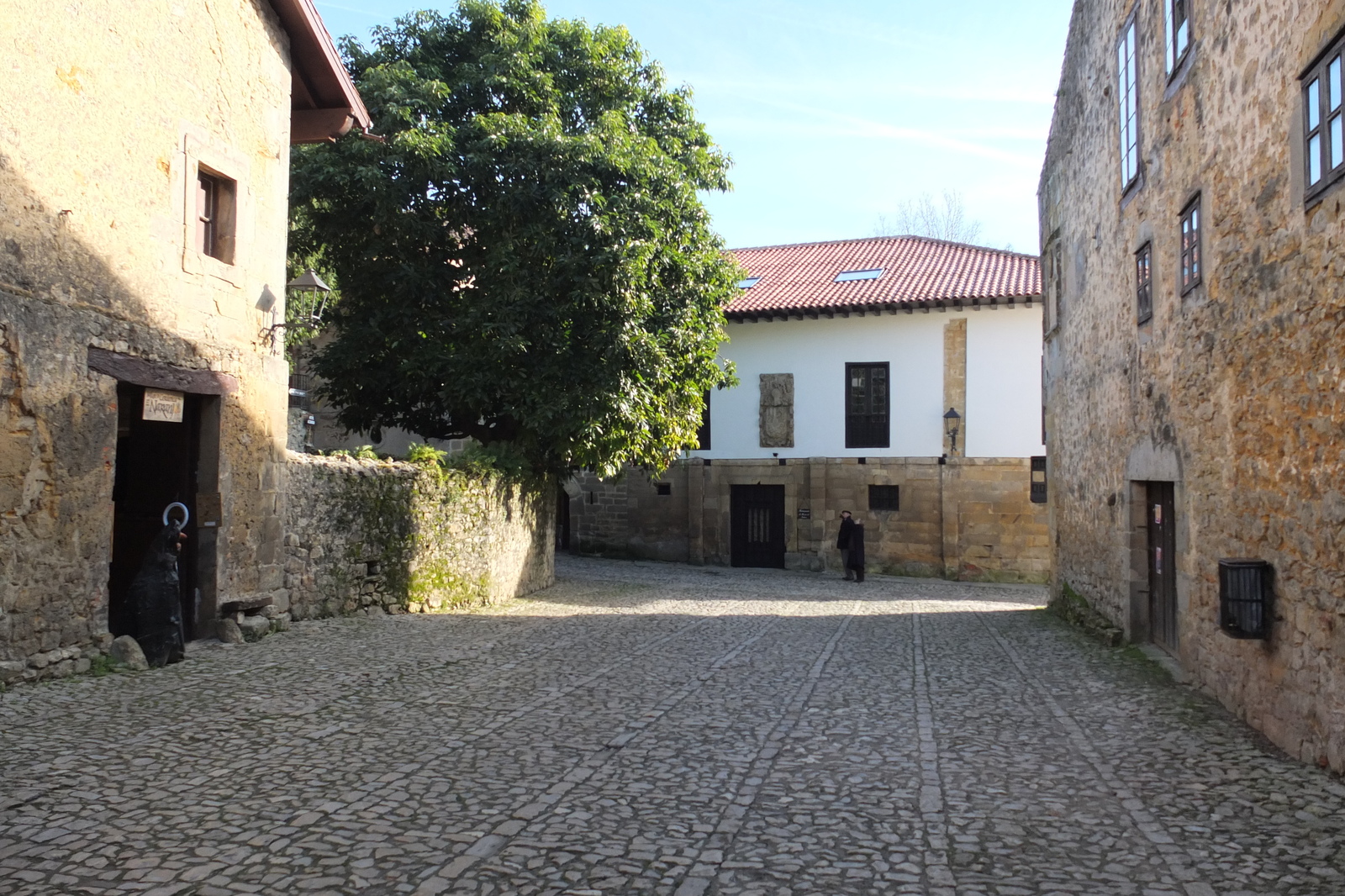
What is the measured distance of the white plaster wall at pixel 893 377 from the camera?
22453 mm

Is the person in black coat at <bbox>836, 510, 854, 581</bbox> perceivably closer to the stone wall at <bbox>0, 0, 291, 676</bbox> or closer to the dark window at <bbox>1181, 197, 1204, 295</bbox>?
the stone wall at <bbox>0, 0, 291, 676</bbox>

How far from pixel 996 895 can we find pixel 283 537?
28.1ft

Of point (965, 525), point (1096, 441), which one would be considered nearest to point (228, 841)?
point (1096, 441)

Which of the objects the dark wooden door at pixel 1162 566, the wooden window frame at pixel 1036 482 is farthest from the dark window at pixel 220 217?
the wooden window frame at pixel 1036 482

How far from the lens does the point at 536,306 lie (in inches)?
583

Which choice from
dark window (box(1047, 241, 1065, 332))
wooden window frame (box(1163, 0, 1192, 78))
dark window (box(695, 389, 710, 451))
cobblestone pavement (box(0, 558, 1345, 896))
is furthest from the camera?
dark window (box(695, 389, 710, 451))

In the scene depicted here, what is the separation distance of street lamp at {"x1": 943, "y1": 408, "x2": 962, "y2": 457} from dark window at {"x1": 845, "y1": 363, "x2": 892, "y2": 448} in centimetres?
134

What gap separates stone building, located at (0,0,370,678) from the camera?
7.34 meters

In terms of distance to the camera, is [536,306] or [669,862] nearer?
[669,862]

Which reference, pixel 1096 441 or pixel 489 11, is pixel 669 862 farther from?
pixel 489 11

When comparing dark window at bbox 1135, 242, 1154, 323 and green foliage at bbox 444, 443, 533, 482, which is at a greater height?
dark window at bbox 1135, 242, 1154, 323

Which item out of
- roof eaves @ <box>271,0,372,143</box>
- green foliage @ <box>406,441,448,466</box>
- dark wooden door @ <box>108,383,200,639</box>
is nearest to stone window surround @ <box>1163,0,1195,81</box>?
roof eaves @ <box>271,0,372,143</box>

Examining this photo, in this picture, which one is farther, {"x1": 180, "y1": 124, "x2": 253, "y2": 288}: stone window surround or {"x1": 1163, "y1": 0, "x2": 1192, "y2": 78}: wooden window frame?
{"x1": 180, "y1": 124, "x2": 253, "y2": 288}: stone window surround

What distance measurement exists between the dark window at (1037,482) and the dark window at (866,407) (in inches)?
125
